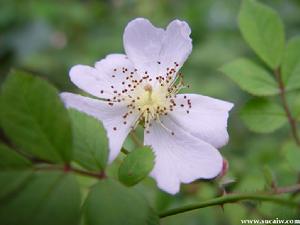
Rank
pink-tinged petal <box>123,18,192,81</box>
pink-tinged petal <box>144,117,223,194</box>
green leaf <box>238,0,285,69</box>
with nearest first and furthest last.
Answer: pink-tinged petal <box>144,117,223,194</box> → pink-tinged petal <box>123,18,192,81</box> → green leaf <box>238,0,285,69</box>

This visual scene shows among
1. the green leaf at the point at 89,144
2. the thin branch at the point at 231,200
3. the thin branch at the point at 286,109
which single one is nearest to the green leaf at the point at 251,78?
the thin branch at the point at 286,109

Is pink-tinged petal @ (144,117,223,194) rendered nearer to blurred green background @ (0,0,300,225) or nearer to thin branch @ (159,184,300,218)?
thin branch @ (159,184,300,218)

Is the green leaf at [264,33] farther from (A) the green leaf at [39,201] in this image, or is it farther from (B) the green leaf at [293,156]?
(A) the green leaf at [39,201]

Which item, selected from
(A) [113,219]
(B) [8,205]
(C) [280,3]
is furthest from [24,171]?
(C) [280,3]

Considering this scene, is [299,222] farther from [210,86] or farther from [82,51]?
[82,51]

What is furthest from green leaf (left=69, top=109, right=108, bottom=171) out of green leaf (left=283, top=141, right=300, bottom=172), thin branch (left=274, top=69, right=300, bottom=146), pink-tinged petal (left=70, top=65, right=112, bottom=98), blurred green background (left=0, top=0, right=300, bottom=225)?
blurred green background (left=0, top=0, right=300, bottom=225)

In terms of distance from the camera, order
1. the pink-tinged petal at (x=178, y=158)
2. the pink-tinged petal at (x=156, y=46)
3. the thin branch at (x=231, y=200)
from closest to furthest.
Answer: the thin branch at (x=231, y=200), the pink-tinged petal at (x=178, y=158), the pink-tinged petal at (x=156, y=46)

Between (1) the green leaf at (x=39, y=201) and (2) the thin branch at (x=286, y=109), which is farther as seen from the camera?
(2) the thin branch at (x=286, y=109)
